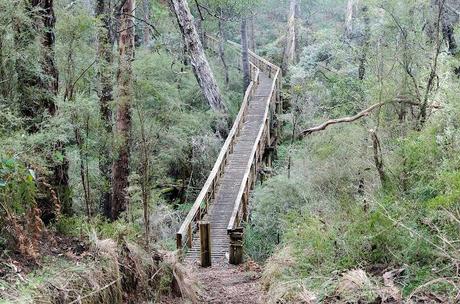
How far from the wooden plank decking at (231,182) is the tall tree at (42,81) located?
3.75m

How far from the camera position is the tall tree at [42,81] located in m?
6.81

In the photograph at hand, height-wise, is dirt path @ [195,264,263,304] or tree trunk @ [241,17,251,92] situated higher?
tree trunk @ [241,17,251,92]

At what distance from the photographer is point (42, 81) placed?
7031mm

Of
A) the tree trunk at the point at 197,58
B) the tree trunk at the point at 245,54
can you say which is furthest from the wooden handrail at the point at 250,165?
the tree trunk at the point at 197,58

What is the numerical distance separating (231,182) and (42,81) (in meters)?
7.77

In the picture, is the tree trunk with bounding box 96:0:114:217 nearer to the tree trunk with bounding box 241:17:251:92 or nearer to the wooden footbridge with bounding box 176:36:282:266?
the wooden footbridge with bounding box 176:36:282:266

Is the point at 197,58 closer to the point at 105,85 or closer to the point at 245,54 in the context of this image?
the point at 245,54

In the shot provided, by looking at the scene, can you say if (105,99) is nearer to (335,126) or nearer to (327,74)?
(335,126)

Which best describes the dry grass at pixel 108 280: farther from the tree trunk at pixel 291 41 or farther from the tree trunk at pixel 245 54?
the tree trunk at pixel 291 41

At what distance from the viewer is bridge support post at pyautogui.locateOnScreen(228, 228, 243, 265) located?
959 cm

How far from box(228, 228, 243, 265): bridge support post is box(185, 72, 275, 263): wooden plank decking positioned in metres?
0.48

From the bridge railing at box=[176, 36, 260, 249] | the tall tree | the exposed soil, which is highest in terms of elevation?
the tall tree

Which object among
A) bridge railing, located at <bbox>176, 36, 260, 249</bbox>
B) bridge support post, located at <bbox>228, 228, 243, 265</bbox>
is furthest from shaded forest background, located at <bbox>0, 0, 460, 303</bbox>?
bridge railing, located at <bbox>176, 36, 260, 249</bbox>

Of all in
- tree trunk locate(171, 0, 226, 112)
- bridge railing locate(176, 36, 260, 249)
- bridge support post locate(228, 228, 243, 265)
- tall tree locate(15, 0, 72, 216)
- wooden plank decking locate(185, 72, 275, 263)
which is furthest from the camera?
tree trunk locate(171, 0, 226, 112)
